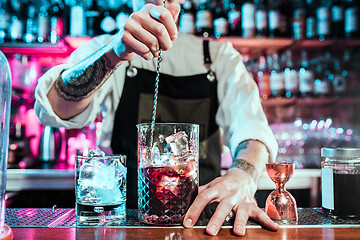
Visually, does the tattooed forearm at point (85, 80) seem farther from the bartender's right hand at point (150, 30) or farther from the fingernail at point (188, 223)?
the fingernail at point (188, 223)

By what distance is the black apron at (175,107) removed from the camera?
4.94 feet

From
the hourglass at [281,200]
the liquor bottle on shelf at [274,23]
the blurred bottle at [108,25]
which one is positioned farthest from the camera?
the liquor bottle on shelf at [274,23]

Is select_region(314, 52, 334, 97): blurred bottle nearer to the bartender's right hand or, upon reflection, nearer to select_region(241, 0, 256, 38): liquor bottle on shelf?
select_region(241, 0, 256, 38): liquor bottle on shelf

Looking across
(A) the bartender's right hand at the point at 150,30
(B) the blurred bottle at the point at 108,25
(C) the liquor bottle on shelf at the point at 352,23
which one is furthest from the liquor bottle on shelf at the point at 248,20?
(A) the bartender's right hand at the point at 150,30

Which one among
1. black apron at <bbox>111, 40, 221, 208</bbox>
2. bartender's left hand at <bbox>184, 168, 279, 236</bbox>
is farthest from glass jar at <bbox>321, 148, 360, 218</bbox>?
black apron at <bbox>111, 40, 221, 208</bbox>

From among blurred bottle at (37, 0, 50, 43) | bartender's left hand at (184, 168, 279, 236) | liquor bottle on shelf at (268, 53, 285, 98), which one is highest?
blurred bottle at (37, 0, 50, 43)

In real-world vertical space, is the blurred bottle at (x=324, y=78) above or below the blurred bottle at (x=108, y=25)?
below

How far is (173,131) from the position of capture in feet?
2.25

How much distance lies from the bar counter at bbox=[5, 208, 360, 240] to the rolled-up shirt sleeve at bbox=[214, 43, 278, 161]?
16.5 inches

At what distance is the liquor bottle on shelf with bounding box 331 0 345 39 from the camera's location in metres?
2.72

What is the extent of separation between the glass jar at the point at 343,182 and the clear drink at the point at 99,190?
45cm

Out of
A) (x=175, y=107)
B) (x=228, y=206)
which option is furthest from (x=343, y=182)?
(x=175, y=107)

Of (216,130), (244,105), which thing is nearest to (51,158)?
(216,130)

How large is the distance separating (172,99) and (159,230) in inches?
36.9
